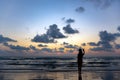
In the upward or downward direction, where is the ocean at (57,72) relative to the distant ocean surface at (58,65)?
downward

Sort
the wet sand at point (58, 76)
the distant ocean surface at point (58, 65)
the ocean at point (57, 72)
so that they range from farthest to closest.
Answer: the distant ocean surface at point (58, 65) < the ocean at point (57, 72) < the wet sand at point (58, 76)

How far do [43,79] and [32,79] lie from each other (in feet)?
4.06

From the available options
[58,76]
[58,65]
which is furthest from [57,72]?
[58,65]

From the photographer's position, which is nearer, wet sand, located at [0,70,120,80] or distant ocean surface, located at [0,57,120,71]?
wet sand, located at [0,70,120,80]

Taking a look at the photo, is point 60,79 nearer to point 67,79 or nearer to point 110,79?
point 67,79

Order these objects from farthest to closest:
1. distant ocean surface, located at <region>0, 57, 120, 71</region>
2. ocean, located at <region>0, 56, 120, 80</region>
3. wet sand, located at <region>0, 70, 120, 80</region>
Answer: distant ocean surface, located at <region>0, 57, 120, 71</region> < ocean, located at <region>0, 56, 120, 80</region> < wet sand, located at <region>0, 70, 120, 80</region>

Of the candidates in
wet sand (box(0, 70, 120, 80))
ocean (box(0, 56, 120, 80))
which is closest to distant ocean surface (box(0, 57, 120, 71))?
ocean (box(0, 56, 120, 80))

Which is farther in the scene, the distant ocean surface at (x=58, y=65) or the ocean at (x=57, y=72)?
the distant ocean surface at (x=58, y=65)

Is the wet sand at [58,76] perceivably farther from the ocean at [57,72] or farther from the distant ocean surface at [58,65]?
the distant ocean surface at [58,65]

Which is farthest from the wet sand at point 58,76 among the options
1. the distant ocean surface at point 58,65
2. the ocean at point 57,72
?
the distant ocean surface at point 58,65

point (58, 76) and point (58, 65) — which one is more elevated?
point (58, 65)

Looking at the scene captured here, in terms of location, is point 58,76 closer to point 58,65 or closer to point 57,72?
point 57,72

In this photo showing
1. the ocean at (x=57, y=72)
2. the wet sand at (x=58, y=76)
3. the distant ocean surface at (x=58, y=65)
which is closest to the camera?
the wet sand at (x=58, y=76)

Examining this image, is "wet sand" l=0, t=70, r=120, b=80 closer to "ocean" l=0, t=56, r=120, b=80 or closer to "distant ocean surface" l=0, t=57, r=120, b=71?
"ocean" l=0, t=56, r=120, b=80
